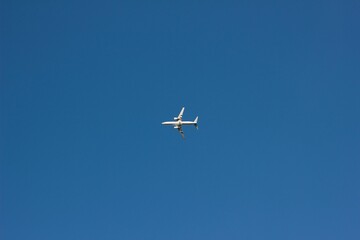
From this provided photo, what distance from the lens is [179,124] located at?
191m
